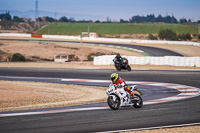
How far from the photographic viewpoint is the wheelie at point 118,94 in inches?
569

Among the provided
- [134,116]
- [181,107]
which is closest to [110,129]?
[134,116]

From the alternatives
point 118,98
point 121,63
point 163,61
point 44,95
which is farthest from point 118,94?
point 163,61

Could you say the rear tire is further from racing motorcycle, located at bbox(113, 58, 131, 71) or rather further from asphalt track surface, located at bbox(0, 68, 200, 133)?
racing motorcycle, located at bbox(113, 58, 131, 71)

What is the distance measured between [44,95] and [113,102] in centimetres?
652

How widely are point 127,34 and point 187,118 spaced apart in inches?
4519

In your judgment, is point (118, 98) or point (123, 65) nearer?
point (118, 98)

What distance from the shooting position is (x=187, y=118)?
1300cm

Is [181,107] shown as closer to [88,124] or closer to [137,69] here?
[88,124]

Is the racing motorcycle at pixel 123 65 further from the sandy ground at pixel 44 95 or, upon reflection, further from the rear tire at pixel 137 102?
the rear tire at pixel 137 102

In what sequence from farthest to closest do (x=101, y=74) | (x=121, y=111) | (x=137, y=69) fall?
1. (x=137, y=69)
2. (x=101, y=74)
3. (x=121, y=111)

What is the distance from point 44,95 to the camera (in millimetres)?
19922

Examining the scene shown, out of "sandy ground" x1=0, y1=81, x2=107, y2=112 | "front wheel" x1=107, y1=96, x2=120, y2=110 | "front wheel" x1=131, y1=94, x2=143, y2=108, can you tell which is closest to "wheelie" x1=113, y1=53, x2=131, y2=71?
"sandy ground" x1=0, y1=81, x2=107, y2=112

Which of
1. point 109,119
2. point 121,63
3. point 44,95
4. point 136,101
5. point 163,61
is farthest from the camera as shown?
point 163,61

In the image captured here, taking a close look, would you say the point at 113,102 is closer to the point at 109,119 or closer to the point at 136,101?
the point at 136,101
